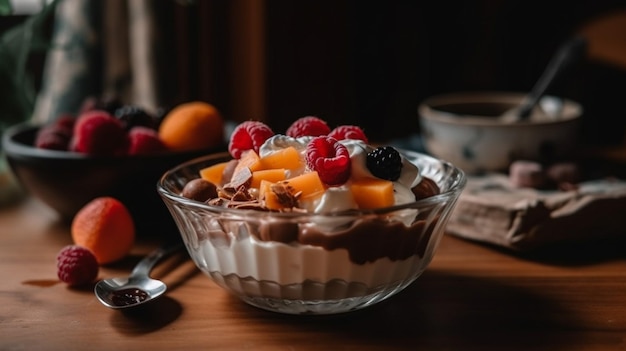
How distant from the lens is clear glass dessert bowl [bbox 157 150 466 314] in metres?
0.77

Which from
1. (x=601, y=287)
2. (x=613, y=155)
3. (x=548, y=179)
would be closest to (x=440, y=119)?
(x=548, y=179)

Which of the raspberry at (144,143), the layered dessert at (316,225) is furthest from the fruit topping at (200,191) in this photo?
the raspberry at (144,143)

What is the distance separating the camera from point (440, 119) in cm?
142

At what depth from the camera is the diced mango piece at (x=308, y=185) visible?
81cm

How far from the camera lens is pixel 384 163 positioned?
0.83m

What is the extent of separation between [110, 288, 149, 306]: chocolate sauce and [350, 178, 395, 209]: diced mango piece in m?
0.29

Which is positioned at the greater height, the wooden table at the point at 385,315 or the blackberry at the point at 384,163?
the blackberry at the point at 384,163

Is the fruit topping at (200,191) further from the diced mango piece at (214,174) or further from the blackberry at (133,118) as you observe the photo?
the blackberry at (133,118)

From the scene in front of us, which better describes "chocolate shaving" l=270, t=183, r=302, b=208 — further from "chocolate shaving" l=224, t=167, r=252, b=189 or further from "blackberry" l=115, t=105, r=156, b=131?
"blackberry" l=115, t=105, r=156, b=131

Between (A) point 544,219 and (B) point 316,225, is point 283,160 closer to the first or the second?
(B) point 316,225

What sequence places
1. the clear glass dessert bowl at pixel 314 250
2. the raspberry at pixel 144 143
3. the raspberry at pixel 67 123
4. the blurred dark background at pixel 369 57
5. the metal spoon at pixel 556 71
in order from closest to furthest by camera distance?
the clear glass dessert bowl at pixel 314 250 → the raspberry at pixel 144 143 → the raspberry at pixel 67 123 → the metal spoon at pixel 556 71 → the blurred dark background at pixel 369 57

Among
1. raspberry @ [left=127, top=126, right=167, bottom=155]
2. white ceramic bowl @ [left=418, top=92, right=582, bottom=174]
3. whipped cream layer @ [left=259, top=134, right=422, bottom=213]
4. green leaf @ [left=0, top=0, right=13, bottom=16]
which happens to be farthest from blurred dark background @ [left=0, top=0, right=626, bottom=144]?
whipped cream layer @ [left=259, top=134, right=422, bottom=213]

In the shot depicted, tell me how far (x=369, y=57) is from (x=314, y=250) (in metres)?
1.77

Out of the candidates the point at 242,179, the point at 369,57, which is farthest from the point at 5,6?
the point at 369,57
